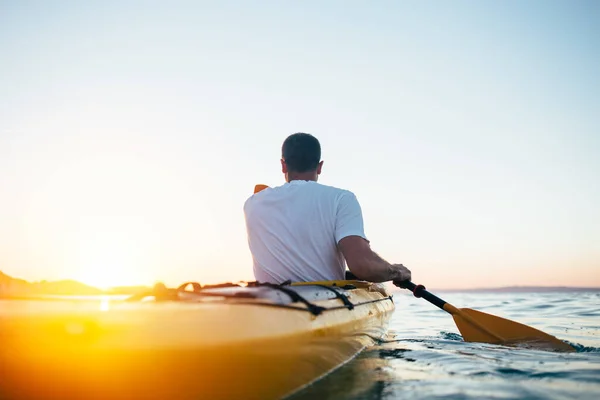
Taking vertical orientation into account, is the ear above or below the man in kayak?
above

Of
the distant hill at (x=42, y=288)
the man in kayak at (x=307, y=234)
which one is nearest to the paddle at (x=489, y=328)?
the man in kayak at (x=307, y=234)

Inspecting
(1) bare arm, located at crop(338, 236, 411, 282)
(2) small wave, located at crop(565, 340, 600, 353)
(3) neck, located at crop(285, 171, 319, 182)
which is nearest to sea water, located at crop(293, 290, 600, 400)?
(2) small wave, located at crop(565, 340, 600, 353)

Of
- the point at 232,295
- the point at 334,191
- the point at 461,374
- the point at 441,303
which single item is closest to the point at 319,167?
the point at 334,191

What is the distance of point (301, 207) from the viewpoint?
13.7ft

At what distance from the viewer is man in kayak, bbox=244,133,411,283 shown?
414cm

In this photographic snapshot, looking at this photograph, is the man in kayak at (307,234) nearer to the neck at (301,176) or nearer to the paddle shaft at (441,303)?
the neck at (301,176)

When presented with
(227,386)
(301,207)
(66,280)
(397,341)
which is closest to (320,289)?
(301,207)

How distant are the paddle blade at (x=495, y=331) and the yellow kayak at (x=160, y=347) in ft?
11.3

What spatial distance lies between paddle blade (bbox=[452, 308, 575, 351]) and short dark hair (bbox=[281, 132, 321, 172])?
2979 mm

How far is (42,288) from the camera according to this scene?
3.74 meters

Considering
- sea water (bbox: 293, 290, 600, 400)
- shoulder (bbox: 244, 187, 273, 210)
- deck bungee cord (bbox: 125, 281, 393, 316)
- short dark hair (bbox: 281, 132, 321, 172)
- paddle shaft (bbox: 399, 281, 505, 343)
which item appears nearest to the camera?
deck bungee cord (bbox: 125, 281, 393, 316)


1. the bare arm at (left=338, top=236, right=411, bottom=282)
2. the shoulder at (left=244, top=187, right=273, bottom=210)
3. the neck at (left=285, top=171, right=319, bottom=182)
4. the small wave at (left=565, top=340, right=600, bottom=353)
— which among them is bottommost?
the small wave at (left=565, top=340, right=600, bottom=353)

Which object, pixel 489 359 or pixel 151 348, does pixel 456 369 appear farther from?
pixel 151 348

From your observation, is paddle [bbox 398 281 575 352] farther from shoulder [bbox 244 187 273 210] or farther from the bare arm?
shoulder [bbox 244 187 273 210]
